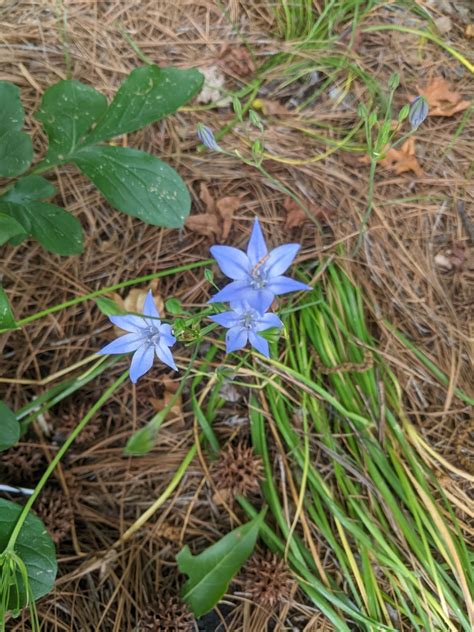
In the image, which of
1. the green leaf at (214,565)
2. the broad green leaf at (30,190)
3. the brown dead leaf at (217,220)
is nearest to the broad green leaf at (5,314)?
the broad green leaf at (30,190)

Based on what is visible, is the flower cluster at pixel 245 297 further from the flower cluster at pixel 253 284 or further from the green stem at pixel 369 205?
the green stem at pixel 369 205

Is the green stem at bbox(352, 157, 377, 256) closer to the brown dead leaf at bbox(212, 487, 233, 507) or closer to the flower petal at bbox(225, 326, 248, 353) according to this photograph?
→ the flower petal at bbox(225, 326, 248, 353)

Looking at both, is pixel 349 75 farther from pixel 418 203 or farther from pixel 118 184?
pixel 118 184

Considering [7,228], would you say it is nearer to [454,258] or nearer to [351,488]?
[351,488]

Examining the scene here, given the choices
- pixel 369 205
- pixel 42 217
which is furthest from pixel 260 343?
pixel 42 217

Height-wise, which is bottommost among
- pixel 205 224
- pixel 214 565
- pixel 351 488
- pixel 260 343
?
pixel 214 565

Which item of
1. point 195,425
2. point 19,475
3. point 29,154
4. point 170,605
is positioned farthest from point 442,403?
point 29,154
